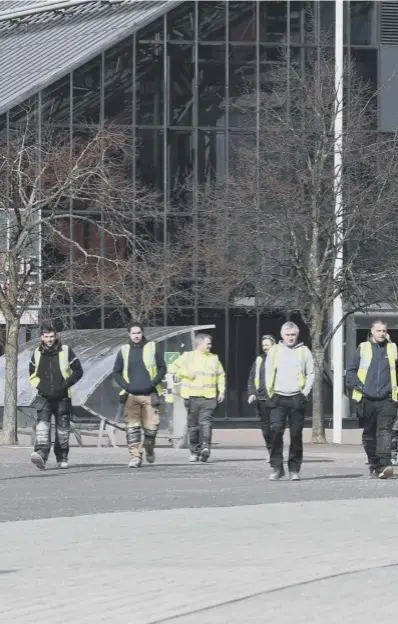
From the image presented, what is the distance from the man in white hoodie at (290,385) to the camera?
1859 cm

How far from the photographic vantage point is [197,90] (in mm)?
42719

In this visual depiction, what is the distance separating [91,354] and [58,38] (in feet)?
52.5

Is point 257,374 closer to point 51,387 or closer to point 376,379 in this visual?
point 51,387

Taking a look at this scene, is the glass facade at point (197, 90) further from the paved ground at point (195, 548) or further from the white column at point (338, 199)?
the paved ground at point (195, 548)

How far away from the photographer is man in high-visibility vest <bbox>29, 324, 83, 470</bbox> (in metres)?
20.2

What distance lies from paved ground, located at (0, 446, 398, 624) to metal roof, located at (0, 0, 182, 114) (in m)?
22.8

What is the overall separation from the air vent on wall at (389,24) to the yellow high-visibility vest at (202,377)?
864 inches

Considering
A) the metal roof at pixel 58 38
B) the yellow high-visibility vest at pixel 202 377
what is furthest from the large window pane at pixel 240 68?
the yellow high-visibility vest at pixel 202 377

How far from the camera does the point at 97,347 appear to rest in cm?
3100

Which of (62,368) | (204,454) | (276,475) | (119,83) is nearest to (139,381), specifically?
(62,368)

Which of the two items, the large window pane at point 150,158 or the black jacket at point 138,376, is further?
the large window pane at point 150,158

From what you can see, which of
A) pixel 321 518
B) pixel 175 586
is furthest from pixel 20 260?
pixel 175 586

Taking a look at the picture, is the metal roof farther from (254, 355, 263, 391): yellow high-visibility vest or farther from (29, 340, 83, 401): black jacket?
(29, 340, 83, 401): black jacket

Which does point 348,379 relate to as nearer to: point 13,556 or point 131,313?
point 13,556
